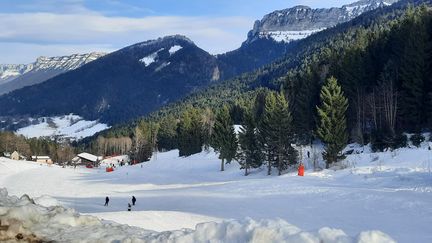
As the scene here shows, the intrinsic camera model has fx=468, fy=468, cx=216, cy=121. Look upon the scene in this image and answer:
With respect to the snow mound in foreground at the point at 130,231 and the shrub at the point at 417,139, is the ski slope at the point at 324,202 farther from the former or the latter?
the shrub at the point at 417,139

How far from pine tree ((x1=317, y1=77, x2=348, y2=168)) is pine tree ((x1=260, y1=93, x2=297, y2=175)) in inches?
181

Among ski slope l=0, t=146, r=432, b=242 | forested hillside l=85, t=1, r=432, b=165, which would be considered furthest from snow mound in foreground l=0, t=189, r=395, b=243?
forested hillside l=85, t=1, r=432, b=165

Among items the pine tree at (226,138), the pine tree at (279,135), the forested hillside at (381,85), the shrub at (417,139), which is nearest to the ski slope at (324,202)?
the shrub at (417,139)

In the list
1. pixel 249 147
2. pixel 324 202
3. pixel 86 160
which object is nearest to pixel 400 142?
pixel 249 147

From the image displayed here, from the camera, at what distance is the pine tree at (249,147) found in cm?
5806

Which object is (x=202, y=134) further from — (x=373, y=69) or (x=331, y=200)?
(x=331, y=200)

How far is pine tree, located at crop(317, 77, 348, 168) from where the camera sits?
159 ft

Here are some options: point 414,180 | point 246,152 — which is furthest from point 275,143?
point 414,180

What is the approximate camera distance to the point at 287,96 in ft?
253

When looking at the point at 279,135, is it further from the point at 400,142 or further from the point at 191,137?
the point at 191,137

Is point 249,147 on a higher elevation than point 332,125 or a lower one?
lower

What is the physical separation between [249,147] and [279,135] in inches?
237

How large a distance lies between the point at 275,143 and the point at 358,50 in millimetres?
20766

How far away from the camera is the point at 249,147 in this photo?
59.1 m
